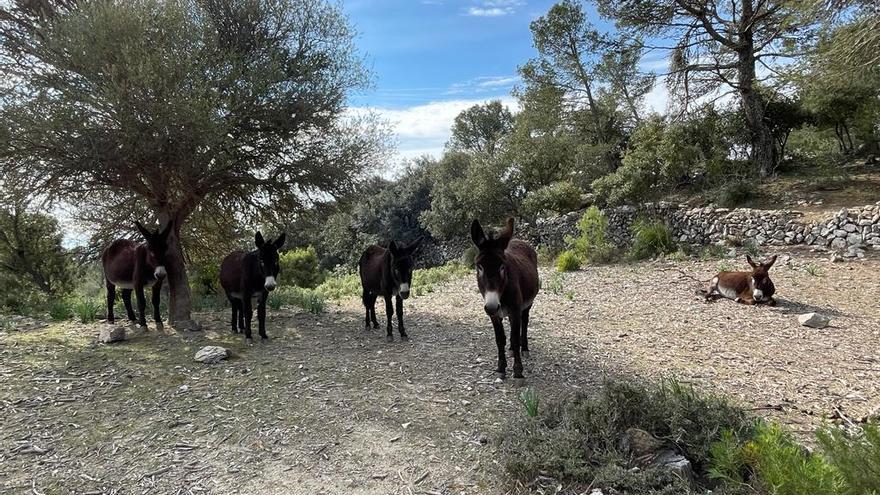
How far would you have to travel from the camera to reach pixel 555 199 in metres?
19.8

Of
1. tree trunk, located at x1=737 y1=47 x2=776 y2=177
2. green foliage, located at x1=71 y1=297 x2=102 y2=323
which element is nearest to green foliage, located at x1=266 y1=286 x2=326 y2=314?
green foliage, located at x1=71 y1=297 x2=102 y2=323

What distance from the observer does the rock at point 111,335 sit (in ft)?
23.3

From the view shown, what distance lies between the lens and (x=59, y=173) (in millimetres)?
7242

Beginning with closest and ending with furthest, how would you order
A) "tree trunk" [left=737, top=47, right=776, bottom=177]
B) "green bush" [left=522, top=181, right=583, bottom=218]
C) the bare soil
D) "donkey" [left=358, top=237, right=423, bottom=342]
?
the bare soil → "donkey" [left=358, top=237, right=423, bottom=342] → "tree trunk" [left=737, top=47, right=776, bottom=177] → "green bush" [left=522, top=181, right=583, bottom=218]

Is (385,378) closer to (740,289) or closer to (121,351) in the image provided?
(121,351)

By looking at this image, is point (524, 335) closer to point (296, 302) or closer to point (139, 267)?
point (296, 302)

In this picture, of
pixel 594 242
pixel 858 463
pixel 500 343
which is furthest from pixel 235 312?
pixel 594 242

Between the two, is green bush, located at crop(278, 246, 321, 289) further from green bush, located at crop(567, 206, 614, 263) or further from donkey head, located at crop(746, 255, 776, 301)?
donkey head, located at crop(746, 255, 776, 301)

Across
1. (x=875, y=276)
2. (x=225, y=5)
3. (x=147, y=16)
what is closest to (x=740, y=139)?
(x=875, y=276)

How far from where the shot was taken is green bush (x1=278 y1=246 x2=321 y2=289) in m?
18.1

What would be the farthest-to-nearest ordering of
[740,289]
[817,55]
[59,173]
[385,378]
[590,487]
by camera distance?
[817,55]
[740,289]
[59,173]
[385,378]
[590,487]

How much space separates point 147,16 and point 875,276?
14.2 metres

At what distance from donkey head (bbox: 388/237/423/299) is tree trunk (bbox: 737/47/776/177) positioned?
16.3 m

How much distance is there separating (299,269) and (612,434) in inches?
641
